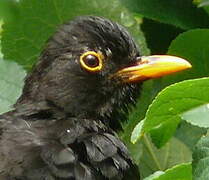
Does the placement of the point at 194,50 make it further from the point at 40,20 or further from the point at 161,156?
the point at 40,20

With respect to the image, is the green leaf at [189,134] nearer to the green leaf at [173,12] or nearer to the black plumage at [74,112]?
the black plumage at [74,112]

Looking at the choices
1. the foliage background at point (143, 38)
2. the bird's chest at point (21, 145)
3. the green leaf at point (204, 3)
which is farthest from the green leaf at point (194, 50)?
the bird's chest at point (21, 145)

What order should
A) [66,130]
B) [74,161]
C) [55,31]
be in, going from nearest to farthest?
[74,161], [66,130], [55,31]

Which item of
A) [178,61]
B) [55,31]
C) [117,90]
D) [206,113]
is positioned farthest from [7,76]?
[206,113]

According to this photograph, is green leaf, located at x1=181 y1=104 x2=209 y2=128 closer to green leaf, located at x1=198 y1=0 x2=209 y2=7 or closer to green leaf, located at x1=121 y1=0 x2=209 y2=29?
green leaf, located at x1=198 y1=0 x2=209 y2=7

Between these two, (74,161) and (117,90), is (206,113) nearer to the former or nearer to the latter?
(74,161)

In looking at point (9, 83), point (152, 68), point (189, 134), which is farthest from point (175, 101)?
point (9, 83)
